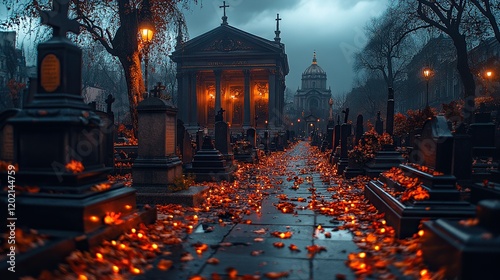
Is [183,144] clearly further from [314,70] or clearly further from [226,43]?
[314,70]

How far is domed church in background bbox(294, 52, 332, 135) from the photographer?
126125 mm

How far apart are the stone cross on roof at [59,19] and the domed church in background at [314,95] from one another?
111296mm

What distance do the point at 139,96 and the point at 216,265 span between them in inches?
674

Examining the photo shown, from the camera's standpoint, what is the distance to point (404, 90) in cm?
7000

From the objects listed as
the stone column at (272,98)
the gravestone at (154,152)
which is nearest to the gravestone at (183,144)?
the gravestone at (154,152)

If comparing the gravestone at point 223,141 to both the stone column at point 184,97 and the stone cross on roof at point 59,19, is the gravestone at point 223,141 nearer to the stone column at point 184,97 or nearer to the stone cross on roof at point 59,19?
the stone cross on roof at point 59,19

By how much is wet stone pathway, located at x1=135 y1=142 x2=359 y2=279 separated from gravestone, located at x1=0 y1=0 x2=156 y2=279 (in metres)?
1.01

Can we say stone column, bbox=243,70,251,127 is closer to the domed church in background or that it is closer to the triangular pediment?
the triangular pediment

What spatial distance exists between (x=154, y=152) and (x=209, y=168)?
146 inches

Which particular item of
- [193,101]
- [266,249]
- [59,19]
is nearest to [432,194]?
[266,249]

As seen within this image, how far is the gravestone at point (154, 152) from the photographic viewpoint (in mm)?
8273

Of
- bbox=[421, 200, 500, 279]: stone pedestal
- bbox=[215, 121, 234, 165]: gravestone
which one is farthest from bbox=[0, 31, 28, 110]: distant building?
bbox=[421, 200, 500, 279]: stone pedestal

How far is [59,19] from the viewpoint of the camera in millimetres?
5039

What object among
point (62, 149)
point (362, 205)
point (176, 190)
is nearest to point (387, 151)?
point (362, 205)
